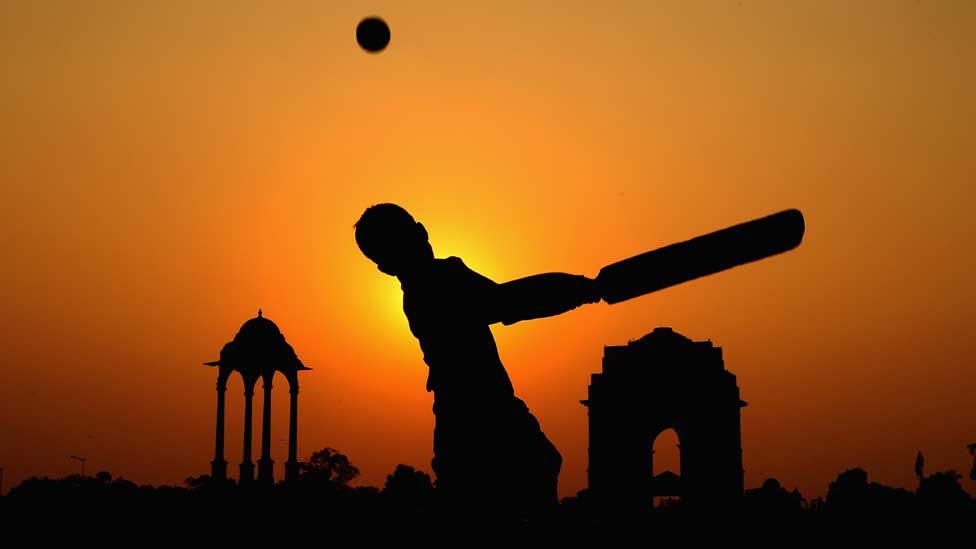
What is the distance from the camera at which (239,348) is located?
5028 cm

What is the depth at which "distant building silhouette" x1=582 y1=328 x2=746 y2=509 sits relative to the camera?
5809 cm

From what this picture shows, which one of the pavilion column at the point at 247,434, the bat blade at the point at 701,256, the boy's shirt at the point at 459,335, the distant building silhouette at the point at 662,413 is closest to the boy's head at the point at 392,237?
the boy's shirt at the point at 459,335

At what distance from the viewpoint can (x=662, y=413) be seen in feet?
194

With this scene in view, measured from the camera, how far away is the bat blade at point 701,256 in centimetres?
521

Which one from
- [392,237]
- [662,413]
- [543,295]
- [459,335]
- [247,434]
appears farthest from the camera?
[662,413]

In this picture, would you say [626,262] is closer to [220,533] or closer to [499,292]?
[499,292]

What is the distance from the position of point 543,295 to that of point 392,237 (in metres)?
1.08

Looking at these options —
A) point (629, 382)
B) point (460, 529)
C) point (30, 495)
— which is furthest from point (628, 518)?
point (629, 382)

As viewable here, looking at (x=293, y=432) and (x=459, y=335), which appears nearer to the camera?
(x=459, y=335)

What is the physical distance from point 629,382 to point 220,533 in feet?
159

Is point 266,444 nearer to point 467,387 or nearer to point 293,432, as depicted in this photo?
point 293,432

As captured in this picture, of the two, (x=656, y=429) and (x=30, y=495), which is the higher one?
(x=656, y=429)

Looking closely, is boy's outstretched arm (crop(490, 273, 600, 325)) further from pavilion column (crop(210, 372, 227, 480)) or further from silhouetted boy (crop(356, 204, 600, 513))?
pavilion column (crop(210, 372, 227, 480))

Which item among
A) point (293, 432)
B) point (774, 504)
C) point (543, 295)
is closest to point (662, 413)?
point (293, 432)
